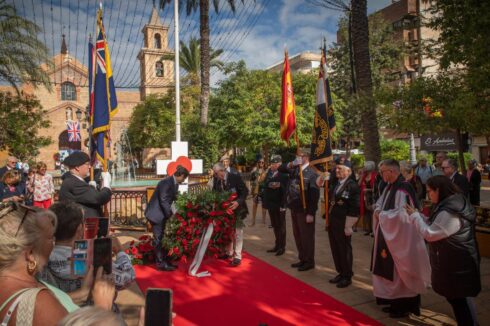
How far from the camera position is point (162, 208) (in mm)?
6477

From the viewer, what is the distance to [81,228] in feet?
9.05

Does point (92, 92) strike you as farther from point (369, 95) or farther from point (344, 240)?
point (369, 95)

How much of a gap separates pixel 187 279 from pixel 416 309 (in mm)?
3442

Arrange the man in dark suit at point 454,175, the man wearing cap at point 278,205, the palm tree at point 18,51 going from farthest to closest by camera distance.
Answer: the palm tree at point 18,51 → the man wearing cap at point 278,205 → the man in dark suit at point 454,175

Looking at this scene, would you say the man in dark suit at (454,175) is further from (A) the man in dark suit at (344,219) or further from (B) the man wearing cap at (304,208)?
(A) the man in dark suit at (344,219)

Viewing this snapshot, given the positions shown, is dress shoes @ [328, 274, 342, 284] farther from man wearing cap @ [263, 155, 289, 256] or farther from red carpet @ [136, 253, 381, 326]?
man wearing cap @ [263, 155, 289, 256]

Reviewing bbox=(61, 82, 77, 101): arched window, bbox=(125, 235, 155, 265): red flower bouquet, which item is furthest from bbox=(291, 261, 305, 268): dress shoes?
bbox=(61, 82, 77, 101): arched window

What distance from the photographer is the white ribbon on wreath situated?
6213mm

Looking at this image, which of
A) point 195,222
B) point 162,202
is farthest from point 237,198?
point 162,202

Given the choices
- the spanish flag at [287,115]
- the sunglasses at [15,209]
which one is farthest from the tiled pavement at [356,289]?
the sunglasses at [15,209]

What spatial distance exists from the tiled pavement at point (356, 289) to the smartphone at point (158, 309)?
3.31m

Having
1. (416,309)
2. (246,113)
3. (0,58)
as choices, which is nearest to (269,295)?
(416,309)

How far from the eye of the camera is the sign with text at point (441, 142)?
20.3 meters

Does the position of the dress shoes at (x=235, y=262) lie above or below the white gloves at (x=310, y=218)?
below
